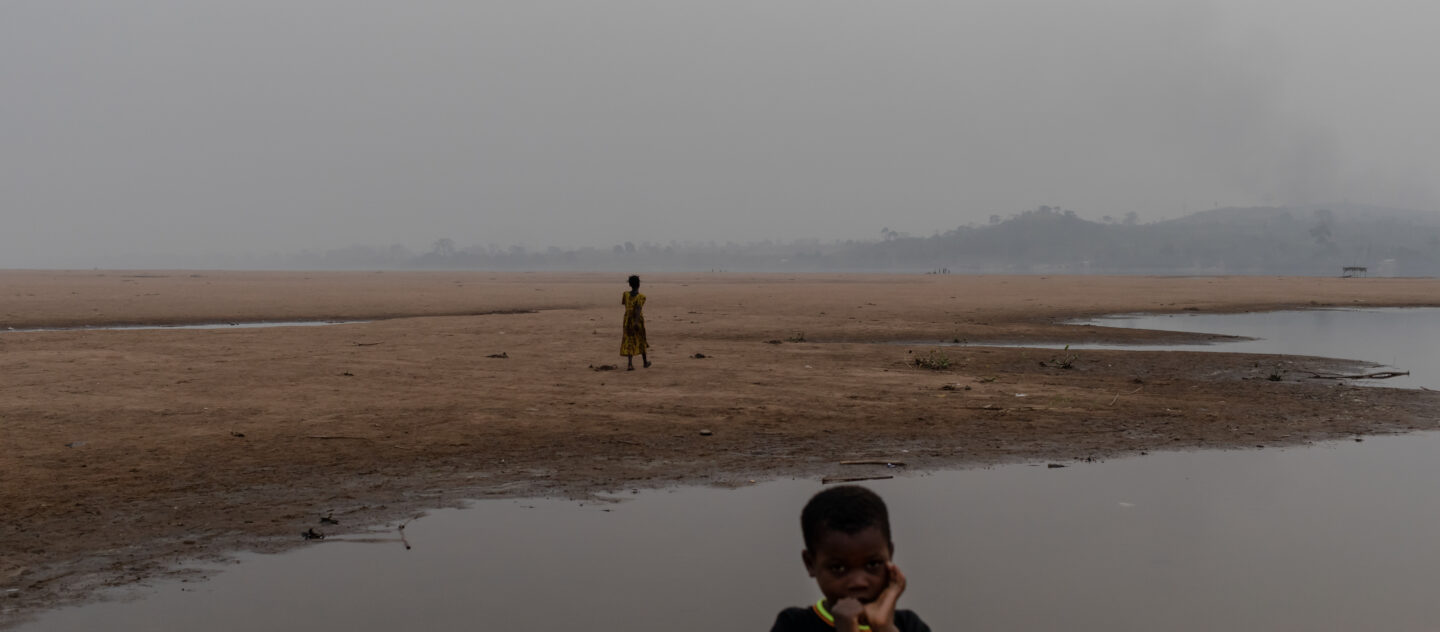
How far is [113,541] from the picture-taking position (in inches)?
297

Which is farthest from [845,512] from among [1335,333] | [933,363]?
[1335,333]

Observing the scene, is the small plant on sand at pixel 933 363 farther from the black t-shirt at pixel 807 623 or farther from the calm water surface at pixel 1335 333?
the black t-shirt at pixel 807 623

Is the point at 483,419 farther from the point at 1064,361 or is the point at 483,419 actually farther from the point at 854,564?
the point at 1064,361

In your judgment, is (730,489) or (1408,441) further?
(1408,441)

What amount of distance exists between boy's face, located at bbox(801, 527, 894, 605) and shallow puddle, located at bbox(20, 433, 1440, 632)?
318cm

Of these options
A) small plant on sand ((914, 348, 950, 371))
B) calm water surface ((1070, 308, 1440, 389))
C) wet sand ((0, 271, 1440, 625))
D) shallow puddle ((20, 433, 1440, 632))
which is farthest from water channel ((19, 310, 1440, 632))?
calm water surface ((1070, 308, 1440, 389))

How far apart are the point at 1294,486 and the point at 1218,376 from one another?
28.6 feet

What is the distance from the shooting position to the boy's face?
293cm

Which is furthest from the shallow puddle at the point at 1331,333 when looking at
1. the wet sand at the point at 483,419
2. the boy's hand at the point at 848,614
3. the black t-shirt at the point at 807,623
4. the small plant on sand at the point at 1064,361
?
the boy's hand at the point at 848,614

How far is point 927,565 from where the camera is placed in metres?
7.19

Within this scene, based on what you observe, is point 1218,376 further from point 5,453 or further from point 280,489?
point 5,453

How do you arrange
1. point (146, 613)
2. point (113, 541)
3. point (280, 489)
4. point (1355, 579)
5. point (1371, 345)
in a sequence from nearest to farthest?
1. point (146, 613)
2. point (1355, 579)
3. point (113, 541)
4. point (280, 489)
5. point (1371, 345)

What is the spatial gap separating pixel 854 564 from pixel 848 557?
24 mm

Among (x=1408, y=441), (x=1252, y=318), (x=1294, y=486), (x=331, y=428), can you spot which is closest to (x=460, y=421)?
(x=331, y=428)
